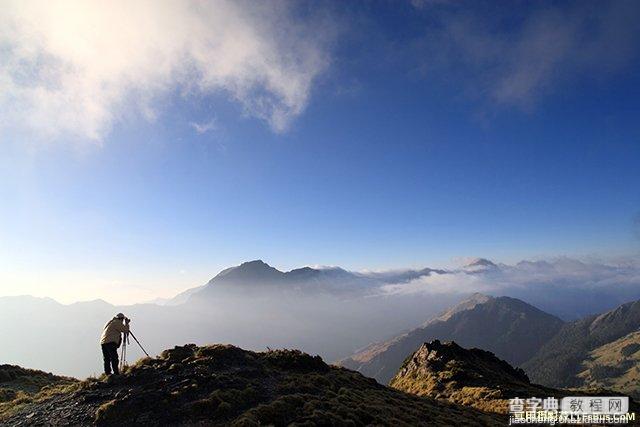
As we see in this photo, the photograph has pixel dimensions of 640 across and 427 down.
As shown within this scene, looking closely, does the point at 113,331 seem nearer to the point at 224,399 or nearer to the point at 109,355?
the point at 109,355

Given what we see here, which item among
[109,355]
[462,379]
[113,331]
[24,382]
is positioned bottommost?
[462,379]

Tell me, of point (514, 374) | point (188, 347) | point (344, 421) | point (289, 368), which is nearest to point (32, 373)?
point (188, 347)

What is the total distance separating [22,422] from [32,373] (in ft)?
103

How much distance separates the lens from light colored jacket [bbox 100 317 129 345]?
2694 centimetres

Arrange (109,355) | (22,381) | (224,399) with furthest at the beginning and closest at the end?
(22,381), (109,355), (224,399)

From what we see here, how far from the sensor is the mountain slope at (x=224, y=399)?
19500mm

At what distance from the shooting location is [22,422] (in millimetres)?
19719

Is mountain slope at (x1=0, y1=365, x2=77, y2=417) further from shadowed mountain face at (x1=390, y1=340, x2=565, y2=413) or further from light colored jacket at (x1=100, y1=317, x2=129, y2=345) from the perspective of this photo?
shadowed mountain face at (x1=390, y1=340, x2=565, y2=413)

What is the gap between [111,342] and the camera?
27.0 metres

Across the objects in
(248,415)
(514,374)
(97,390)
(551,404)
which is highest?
(97,390)

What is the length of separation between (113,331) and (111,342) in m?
0.85

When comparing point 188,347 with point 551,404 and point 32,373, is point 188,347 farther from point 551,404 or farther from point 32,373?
point 551,404

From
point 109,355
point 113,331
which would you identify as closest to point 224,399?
point 109,355

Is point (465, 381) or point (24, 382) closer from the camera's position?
point (24, 382)
